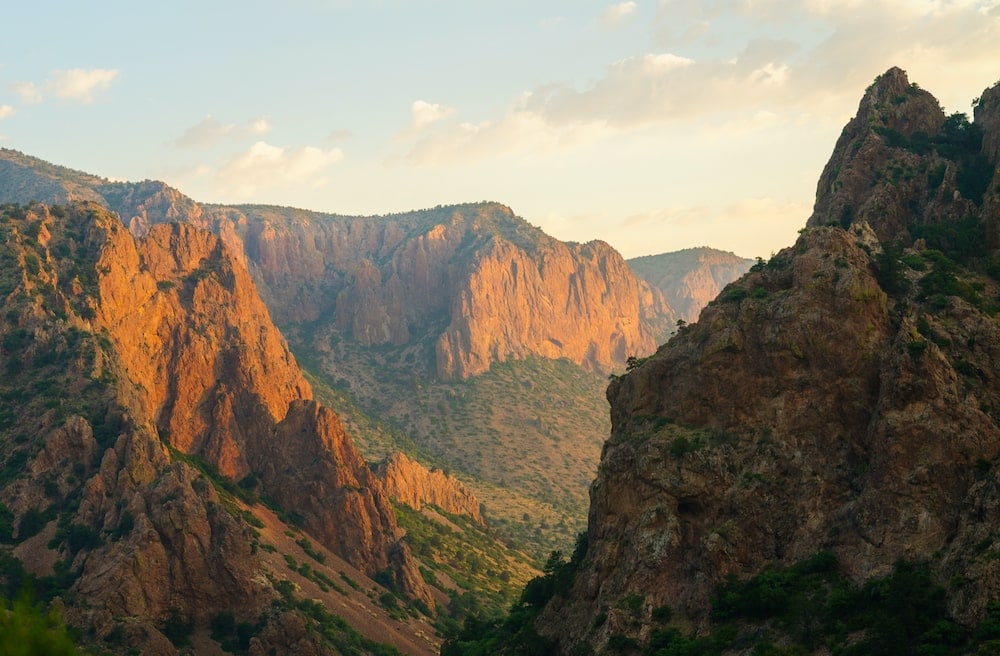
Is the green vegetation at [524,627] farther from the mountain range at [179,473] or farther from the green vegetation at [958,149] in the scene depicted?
the green vegetation at [958,149]

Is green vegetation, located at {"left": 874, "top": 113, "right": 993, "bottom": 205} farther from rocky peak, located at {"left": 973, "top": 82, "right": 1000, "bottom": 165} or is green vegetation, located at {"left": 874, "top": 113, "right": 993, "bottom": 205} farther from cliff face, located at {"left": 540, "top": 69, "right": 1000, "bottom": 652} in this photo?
cliff face, located at {"left": 540, "top": 69, "right": 1000, "bottom": 652}

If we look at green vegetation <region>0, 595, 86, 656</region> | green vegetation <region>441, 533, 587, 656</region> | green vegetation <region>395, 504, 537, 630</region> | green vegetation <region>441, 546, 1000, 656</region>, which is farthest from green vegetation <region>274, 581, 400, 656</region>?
green vegetation <region>0, 595, 86, 656</region>

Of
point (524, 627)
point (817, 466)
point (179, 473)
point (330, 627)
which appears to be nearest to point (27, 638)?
point (817, 466)

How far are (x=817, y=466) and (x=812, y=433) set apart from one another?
2.59 meters

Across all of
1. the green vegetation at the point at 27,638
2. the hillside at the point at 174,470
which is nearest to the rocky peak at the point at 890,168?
the hillside at the point at 174,470

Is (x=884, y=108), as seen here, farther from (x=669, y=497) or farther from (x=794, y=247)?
(x=669, y=497)

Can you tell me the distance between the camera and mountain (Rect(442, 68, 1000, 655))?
6234cm

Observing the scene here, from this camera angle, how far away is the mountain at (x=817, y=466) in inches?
2454

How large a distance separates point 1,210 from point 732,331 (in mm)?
137804

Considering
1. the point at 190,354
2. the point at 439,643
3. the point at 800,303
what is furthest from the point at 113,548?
the point at 800,303

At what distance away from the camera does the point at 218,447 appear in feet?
520

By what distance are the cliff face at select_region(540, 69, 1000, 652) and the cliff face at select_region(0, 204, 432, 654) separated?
4679cm

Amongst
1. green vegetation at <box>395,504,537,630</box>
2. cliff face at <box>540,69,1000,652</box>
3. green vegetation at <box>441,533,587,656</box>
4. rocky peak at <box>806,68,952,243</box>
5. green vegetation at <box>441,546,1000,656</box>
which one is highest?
rocky peak at <box>806,68,952,243</box>

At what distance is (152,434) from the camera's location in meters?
125
